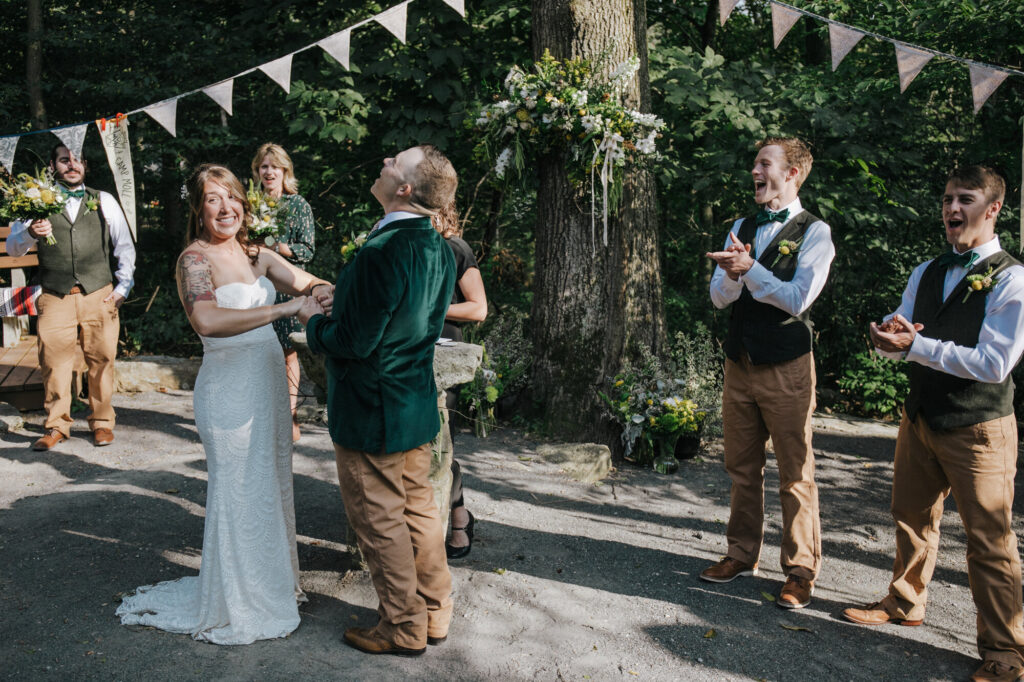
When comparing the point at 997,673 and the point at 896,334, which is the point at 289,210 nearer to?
the point at 896,334

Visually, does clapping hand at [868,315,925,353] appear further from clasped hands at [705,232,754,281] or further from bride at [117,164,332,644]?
bride at [117,164,332,644]

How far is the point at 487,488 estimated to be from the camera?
18.4 ft

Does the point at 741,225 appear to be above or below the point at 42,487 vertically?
above

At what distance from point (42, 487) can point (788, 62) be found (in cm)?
1216

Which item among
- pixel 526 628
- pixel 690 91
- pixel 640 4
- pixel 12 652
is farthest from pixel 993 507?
pixel 640 4

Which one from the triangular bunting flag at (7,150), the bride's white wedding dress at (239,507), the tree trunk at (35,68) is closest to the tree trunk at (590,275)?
the bride's white wedding dress at (239,507)

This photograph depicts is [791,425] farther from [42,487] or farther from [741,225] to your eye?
[42,487]

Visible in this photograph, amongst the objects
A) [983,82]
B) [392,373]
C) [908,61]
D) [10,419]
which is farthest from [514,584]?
[10,419]

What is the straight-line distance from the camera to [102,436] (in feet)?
20.9

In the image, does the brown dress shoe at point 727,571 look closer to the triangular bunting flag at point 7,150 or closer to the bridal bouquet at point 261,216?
the bridal bouquet at point 261,216

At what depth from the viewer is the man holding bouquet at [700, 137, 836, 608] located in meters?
3.84

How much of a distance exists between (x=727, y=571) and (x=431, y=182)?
264cm

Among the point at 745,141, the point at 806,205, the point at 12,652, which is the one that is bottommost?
the point at 12,652

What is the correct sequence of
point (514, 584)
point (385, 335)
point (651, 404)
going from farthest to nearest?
1. point (651, 404)
2. point (514, 584)
3. point (385, 335)
